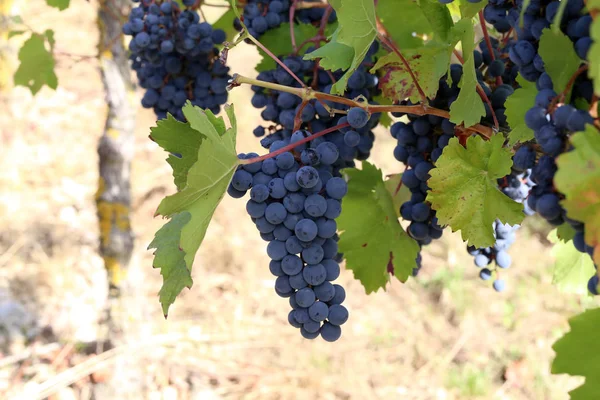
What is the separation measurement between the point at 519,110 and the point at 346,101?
0.19 meters

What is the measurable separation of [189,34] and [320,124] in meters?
0.31

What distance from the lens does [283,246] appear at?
64 centimetres

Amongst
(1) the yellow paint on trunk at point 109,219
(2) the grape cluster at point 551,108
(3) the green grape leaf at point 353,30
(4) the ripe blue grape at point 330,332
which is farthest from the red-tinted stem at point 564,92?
(1) the yellow paint on trunk at point 109,219

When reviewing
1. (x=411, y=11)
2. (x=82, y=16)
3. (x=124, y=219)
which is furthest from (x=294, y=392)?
(x=82, y=16)

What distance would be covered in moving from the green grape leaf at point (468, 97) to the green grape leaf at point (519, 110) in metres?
0.03

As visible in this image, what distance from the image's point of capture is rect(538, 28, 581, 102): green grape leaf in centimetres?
47

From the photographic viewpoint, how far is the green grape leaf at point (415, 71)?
0.66 metres

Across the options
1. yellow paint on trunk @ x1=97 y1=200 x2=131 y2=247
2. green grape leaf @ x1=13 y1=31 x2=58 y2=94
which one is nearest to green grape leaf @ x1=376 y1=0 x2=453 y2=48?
green grape leaf @ x1=13 y1=31 x2=58 y2=94

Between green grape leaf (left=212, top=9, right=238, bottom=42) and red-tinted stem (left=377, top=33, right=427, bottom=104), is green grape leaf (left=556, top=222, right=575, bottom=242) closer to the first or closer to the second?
red-tinted stem (left=377, top=33, right=427, bottom=104)

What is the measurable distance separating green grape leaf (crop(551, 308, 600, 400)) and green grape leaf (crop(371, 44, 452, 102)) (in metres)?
0.29

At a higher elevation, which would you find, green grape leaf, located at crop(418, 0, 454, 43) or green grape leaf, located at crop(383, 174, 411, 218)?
green grape leaf, located at crop(418, 0, 454, 43)

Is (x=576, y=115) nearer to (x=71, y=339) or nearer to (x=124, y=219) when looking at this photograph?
(x=124, y=219)

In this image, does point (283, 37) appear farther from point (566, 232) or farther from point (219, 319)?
point (219, 319)

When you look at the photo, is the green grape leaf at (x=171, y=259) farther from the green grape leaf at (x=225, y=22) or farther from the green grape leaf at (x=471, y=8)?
the green grape leaf at (x=225, y=22)
